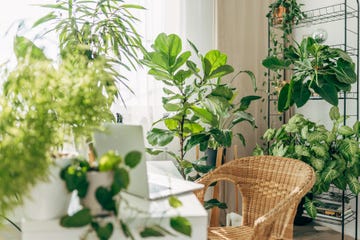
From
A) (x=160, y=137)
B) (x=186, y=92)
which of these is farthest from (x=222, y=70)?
(x=160, y=137)

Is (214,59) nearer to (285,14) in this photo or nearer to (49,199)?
(285,14)

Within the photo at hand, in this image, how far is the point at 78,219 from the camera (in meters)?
0.68

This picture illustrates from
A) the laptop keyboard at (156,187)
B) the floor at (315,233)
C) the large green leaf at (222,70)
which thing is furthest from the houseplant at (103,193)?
the floor at (315,233)

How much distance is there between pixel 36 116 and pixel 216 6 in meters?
2.53

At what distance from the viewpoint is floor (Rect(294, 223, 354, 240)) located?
9.57 feet

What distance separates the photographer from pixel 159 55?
7.04ft

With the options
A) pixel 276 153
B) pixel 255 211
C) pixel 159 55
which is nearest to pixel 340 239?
pixel 276 153

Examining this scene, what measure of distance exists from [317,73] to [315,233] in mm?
1329

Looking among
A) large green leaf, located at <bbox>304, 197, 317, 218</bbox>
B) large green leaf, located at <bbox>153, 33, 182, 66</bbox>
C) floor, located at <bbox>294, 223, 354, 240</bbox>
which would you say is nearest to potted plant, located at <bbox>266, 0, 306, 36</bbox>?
large green leaf, located at <bbox>153, 33, 182, 66</bbox>

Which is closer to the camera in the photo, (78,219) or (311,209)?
(78,219)

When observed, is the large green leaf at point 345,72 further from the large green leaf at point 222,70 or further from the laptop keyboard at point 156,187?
the laptop keyboard at point 156,187

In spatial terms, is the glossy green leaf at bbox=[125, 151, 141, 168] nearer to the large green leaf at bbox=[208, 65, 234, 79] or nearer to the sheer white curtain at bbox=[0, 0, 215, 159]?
the large green leaf at bbox=[208, 65, 234, 79]

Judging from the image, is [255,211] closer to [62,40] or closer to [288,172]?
[288,172]

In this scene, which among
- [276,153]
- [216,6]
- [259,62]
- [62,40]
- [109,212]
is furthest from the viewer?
[259,62]
